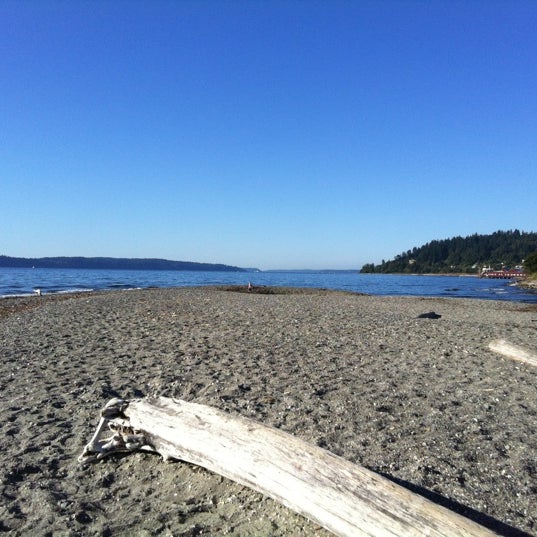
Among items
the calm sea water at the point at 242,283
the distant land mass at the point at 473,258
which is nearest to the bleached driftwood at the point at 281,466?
the calm sea water at the point at 242,283

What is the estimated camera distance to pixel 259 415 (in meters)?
5.96

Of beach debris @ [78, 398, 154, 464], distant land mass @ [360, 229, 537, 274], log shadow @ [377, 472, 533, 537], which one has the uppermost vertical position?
distant land mass @ [360, 229, 537, 274]

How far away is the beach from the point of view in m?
3.84

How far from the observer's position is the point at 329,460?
12.2ft

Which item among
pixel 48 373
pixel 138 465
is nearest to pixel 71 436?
pixel 138 465

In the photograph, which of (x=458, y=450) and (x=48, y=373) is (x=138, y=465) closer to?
(x=458, y=450)

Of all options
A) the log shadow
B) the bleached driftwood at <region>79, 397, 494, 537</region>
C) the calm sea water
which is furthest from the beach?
the calm sea water

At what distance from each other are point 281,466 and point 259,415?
216 cm

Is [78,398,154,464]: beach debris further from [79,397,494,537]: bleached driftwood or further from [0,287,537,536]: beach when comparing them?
[0,287,537,536]: beach

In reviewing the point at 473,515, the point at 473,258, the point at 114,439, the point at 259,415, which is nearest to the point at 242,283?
the point at 259,415

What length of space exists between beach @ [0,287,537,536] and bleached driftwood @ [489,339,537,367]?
0.65 feet

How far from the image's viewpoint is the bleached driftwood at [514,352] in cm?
934

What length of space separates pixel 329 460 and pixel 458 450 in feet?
6.63

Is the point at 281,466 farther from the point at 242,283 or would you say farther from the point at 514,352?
the point at 242,283
